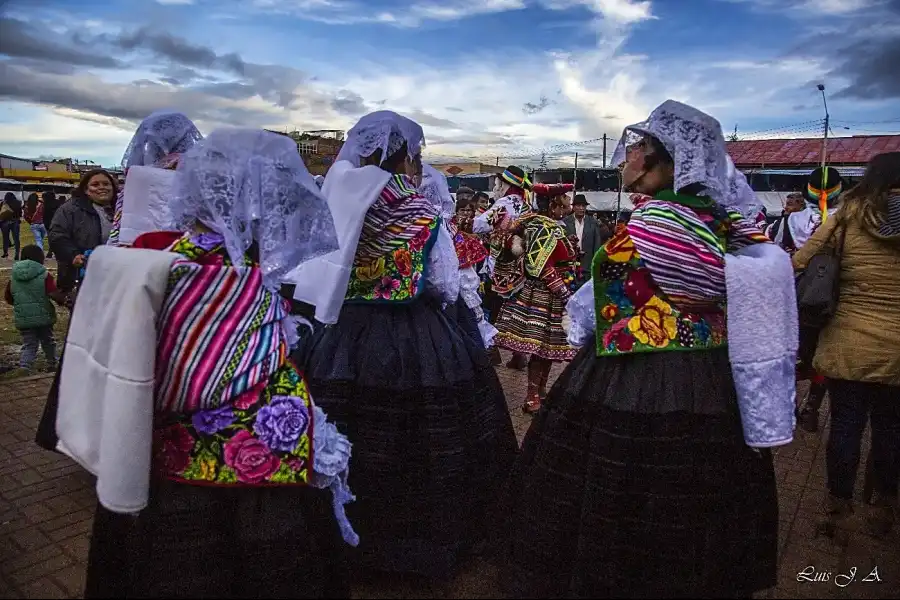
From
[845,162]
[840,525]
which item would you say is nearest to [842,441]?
[840,525]

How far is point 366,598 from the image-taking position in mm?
2879

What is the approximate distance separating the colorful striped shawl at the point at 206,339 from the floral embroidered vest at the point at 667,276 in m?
1.40

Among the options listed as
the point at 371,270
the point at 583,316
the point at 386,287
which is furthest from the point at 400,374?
the point at 583,316

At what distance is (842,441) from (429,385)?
2214 mm

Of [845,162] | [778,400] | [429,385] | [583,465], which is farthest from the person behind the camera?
[845,162]

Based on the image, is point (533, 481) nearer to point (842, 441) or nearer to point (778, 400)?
point (778, 400)

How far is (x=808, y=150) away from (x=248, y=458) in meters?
34.6

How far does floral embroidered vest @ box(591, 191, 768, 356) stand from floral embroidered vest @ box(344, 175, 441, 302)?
1.00 meters

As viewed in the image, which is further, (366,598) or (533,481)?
(366,598)

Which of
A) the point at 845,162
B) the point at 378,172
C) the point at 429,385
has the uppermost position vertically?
the point at 845,162

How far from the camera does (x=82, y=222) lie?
4.76 metres

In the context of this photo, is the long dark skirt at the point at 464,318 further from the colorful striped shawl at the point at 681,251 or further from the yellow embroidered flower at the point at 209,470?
the yellow embroidered flower at the point at 209,470

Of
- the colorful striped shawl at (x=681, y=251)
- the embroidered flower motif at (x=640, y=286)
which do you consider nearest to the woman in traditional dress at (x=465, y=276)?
the embroidered flower motif at (x=640, y=286)

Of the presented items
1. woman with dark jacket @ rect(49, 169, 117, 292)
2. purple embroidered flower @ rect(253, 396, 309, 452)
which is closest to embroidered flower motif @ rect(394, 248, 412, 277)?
purple embroidered flower @ rect(253, 396, 309, 452)
